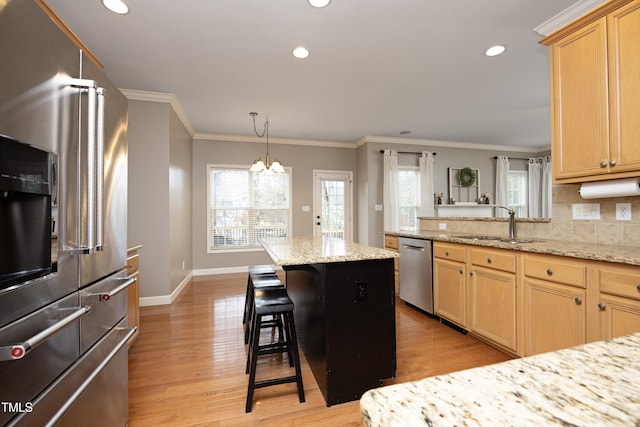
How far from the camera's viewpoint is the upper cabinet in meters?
1.75

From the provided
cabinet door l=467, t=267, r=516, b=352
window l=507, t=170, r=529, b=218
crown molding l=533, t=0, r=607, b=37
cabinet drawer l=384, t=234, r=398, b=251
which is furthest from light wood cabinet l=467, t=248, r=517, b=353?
window l=507, t=170, r=529, b=218

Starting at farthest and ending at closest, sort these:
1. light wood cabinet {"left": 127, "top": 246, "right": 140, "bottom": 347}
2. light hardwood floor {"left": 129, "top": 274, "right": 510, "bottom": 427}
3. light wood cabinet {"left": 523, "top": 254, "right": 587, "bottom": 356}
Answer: light wood cabinet {"left": 127, "top": 246, "right": 140, "bottom": 347} → light wood cabinet {"left": 523, "top": 254, "right": 587, "bottom": 356} → light hardwood floor {"left": 129, "top": 274, "right": 510, "bottom": 427}

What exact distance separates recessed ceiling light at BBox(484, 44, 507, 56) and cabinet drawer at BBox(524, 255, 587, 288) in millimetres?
1981

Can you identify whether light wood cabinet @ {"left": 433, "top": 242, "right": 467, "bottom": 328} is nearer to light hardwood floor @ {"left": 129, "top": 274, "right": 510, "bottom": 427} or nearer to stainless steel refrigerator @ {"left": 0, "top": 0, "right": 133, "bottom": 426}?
light hardwood floor @ {"left": 129, "top": 274, "right": 510, "bottom": 427}

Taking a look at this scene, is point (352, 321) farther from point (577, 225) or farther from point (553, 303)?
point (577, 225)

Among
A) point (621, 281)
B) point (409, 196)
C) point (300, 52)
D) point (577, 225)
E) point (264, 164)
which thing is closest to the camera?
point (621, 281)

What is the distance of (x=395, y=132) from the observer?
534cm

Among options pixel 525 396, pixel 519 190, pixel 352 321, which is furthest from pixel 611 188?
pixel 519 190

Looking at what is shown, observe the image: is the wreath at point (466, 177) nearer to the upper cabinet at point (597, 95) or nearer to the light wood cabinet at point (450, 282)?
the light wood cabinet at point (450, 282)

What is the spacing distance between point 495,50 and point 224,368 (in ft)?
12.1

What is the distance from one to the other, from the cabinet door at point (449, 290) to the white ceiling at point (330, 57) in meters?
2.08

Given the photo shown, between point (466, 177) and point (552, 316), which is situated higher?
point (466, 177)

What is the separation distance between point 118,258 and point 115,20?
2.02 metres

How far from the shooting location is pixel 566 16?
85.7 inches
